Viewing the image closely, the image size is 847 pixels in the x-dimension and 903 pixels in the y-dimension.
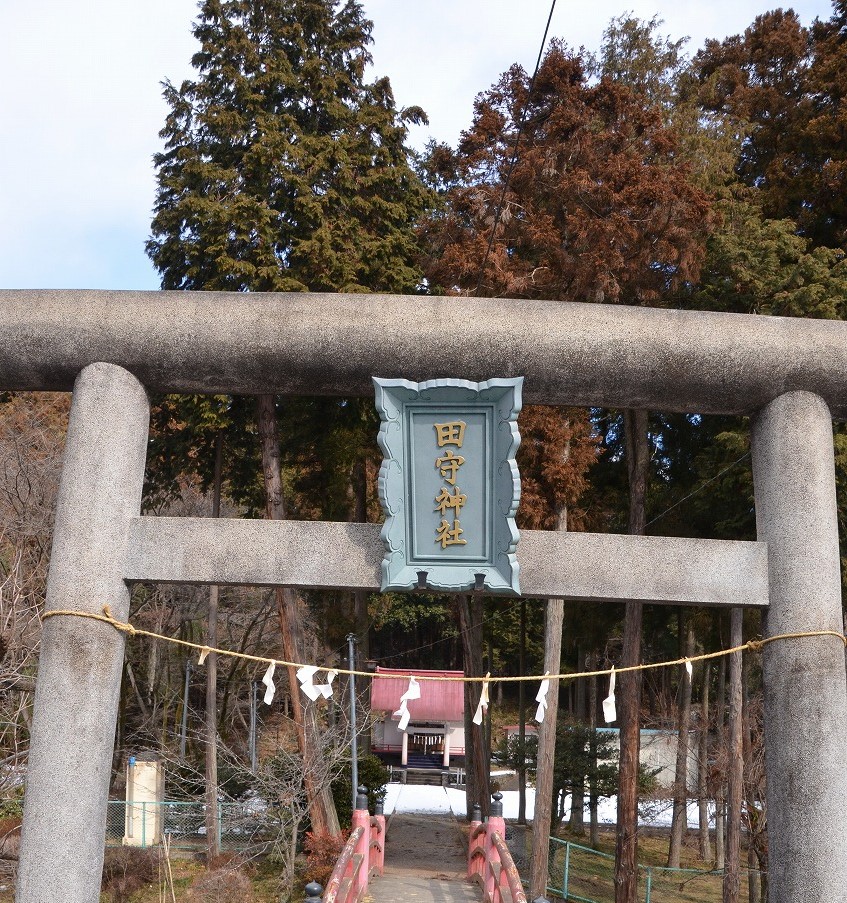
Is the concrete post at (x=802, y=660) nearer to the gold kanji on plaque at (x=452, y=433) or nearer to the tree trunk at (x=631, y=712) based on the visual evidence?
the gold kanji on plaque at (x=452, y=433)

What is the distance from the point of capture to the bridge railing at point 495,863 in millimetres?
7108

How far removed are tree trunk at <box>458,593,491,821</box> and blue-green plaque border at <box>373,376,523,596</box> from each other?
13.2 metres

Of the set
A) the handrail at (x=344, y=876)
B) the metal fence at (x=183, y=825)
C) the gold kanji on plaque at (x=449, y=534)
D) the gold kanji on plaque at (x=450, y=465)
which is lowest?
the metal fence at (x=183, y=825)

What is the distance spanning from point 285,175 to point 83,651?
11.6 meters

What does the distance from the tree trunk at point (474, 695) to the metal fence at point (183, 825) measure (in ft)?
13.7

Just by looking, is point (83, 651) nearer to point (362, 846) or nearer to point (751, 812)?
point (362, 846)

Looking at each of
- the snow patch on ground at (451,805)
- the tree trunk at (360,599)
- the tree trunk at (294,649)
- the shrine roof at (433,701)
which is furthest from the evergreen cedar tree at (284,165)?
the shrine roof at (433,701)

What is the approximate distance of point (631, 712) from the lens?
15.4 meters

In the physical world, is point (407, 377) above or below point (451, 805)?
above

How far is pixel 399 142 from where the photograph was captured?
1727 centimetres

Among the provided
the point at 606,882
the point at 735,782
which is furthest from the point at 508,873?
the point at 606,882

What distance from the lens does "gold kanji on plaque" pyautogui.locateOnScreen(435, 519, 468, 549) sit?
206 inches

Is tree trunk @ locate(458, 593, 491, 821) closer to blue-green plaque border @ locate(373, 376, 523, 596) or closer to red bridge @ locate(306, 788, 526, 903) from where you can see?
red bridge @ locate(306, 788, 526, 903)

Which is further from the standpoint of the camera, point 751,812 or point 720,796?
point 720,796
